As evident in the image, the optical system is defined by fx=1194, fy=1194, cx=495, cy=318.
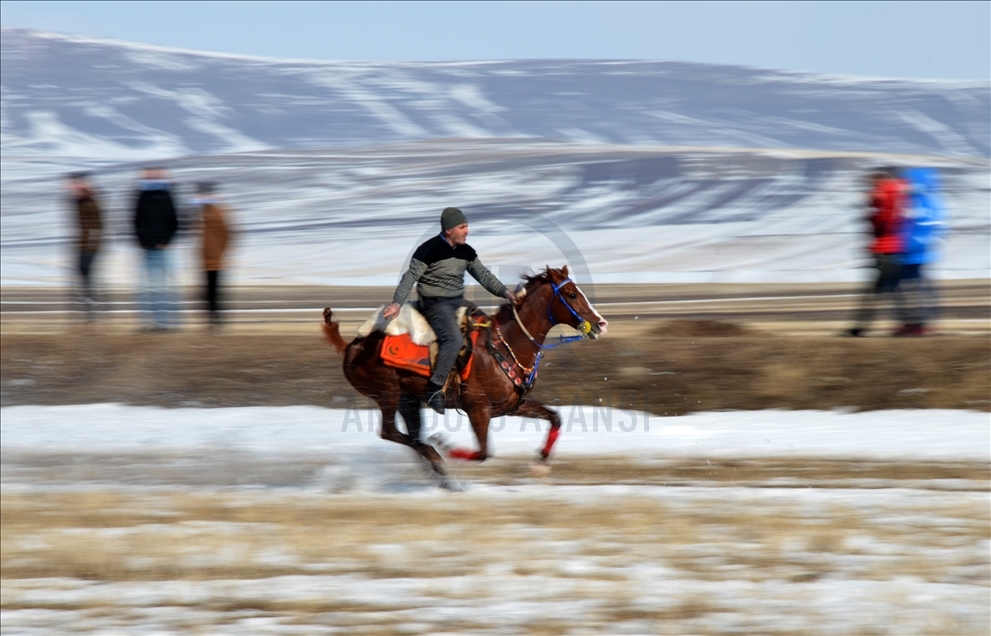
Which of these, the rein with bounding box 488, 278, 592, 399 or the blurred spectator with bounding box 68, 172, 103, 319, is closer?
the rein with bounding box 488, 278, 592, 399

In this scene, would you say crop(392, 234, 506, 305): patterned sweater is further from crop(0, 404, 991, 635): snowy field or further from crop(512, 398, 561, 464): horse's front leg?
crop(0, 404, 991, 635): snowy field

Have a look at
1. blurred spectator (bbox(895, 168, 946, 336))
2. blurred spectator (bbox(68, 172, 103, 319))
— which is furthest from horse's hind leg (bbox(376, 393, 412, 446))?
→ blurred spectator (bbox(68, 172, 103, 319))

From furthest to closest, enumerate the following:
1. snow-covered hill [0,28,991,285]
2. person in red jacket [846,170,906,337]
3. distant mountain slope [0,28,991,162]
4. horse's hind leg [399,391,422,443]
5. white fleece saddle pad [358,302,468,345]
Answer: distant mountain slope [0,28,991,162] < snow-covered hill [0,28,991,285] < person in red jacket [846,170,906,337] < horse's hind leg [399,391,422,443] < white fleece saddle pad [358,302,468,345]

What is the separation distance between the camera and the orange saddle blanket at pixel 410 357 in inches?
407

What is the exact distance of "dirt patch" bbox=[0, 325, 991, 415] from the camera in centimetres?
1359

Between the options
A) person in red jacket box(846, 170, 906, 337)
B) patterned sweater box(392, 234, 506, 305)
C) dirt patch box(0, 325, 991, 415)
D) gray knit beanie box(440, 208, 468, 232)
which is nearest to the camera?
gray knit beanie box(440, 208, 468, 232)

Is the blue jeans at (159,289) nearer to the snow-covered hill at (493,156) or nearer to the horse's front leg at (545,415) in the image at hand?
the snow-covered hill at (493,156)

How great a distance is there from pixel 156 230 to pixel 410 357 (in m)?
6.37

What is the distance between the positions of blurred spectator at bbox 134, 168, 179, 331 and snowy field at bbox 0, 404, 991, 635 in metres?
2.44

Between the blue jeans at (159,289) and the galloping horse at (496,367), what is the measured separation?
5.63 m

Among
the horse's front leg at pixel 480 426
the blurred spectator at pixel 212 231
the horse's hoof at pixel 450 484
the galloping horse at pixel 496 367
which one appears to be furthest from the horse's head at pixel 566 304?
the blurred spectator at pixel 212 231

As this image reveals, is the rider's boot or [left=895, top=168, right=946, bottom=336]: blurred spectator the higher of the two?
[left=895, top=168, right=946, bottom=336]: blurred spectator

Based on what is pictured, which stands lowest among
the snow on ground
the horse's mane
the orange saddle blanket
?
the snow on ground

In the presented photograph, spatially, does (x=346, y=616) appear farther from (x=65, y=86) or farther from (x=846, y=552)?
(x=65, y=86)
